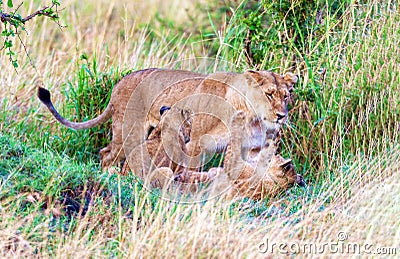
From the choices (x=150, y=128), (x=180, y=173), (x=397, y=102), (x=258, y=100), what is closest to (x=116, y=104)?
(x=150, y=128)

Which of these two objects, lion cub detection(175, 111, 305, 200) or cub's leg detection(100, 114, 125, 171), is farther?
cub's leg detection(100, 114, 125, 171)

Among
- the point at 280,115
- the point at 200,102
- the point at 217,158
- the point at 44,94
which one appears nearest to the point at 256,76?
the point at 280,115

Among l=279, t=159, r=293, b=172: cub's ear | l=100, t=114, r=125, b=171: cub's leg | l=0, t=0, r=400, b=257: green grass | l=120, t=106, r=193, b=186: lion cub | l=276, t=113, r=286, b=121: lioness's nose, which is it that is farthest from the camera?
l=100, t=114, r=125, b=171: cub's leg

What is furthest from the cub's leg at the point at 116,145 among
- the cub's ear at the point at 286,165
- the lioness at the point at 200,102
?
the cub's ear at the point at 286,165

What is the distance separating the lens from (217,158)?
5.79 m

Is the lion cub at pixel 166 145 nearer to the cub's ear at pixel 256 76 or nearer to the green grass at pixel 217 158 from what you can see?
the green grass at pixel 217 158

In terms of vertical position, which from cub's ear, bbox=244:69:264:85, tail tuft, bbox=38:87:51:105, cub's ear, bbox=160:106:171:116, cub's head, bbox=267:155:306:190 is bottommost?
cub's head, bbox=267:155:306:190

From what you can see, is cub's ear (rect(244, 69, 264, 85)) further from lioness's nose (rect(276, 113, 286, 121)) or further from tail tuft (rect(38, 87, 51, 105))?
tail tuft (rect(38, 87, 51, 105))

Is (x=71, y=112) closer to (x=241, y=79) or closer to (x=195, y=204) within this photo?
(x=241, y=79)

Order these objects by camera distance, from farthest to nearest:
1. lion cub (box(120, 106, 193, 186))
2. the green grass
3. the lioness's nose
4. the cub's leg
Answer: the cub's leg
lion cub (box(120, 106, 193, 186))
the lioness's nose
the green grass

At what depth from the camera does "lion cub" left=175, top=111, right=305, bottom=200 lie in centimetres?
503

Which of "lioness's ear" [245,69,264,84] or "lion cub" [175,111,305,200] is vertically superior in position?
"lioness's ear" [245,69,264,84]

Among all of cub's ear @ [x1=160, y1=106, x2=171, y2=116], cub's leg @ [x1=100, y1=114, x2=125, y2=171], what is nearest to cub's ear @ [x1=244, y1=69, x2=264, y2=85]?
cub's ear @ [x1=160, y1=106, x2=171, y2=116]

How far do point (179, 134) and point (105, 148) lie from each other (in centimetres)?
79
